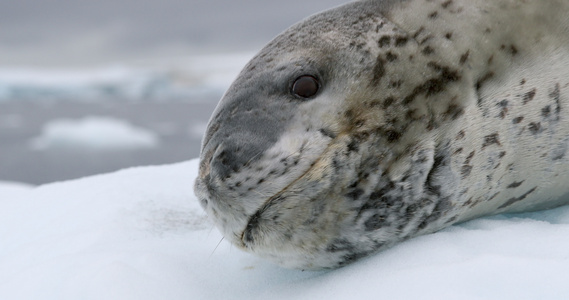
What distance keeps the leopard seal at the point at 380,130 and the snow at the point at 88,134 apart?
16.5 metres

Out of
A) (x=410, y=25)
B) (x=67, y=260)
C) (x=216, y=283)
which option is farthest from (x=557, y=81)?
(x=67, y=260)

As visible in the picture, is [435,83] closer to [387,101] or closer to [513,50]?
[387,101]

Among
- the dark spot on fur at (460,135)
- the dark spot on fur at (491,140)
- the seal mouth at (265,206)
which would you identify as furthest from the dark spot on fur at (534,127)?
the seal mouth at (265,206)

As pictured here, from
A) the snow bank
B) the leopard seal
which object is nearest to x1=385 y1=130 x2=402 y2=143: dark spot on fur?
the leopard seal

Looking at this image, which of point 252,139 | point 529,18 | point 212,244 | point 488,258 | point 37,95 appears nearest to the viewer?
point 488,258

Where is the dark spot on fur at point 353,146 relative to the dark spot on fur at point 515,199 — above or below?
above

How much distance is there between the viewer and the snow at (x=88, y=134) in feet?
55.2

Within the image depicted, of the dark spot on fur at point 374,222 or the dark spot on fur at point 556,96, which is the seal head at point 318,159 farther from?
the dark spot on fur at point 556,96

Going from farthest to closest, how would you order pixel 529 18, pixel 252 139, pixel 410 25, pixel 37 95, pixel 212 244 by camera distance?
pixel 37 95
pixel 212 244
pixel 529 18
pixel 410 25
pixel 252 139

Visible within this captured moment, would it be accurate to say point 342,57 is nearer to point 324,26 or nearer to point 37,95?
point 324,26

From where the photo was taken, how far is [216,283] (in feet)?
5.04

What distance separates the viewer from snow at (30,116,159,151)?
16828 mm

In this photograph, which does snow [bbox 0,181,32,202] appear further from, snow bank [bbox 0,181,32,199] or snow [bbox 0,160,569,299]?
snow [bbox 0,160,569,299]

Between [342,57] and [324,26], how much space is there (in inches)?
5.4
